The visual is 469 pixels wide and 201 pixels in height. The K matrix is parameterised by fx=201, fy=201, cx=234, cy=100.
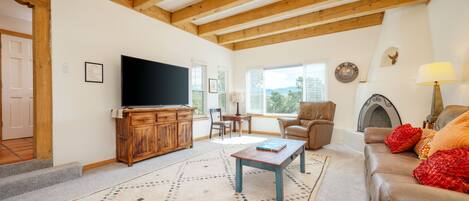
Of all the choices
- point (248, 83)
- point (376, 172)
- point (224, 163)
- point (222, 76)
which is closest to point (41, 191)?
point (224, 163)

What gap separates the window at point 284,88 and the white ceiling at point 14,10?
499cm

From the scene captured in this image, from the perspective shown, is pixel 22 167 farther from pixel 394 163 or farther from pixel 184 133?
pixel 394 163

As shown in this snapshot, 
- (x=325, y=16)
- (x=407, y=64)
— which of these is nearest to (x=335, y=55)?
(x=325, y=16)

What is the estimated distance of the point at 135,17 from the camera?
144 inches

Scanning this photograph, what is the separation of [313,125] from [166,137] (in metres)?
2.76

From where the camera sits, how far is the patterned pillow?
5.93ft

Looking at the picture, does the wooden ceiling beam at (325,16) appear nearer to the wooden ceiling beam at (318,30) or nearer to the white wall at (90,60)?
the wooden ceiling beam at (318,30)

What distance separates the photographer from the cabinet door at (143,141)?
10.3 feet

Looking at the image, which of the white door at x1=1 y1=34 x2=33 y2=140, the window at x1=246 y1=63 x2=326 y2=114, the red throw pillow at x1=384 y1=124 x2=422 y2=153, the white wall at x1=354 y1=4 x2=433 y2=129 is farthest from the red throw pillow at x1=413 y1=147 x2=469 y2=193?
the white door at x1=1 y1=34 x2=33 y2=140

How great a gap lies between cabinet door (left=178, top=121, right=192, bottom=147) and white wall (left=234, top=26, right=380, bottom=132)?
2.40 metres

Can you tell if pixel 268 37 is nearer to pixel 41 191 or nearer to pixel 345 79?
pixel 345 79

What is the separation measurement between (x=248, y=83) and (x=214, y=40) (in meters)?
1.66

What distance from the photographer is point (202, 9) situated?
12.3ft

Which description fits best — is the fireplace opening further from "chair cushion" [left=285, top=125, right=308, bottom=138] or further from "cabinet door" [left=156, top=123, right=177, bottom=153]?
"cabinet door" [left=156, top=123, right=177, bottom=153]
